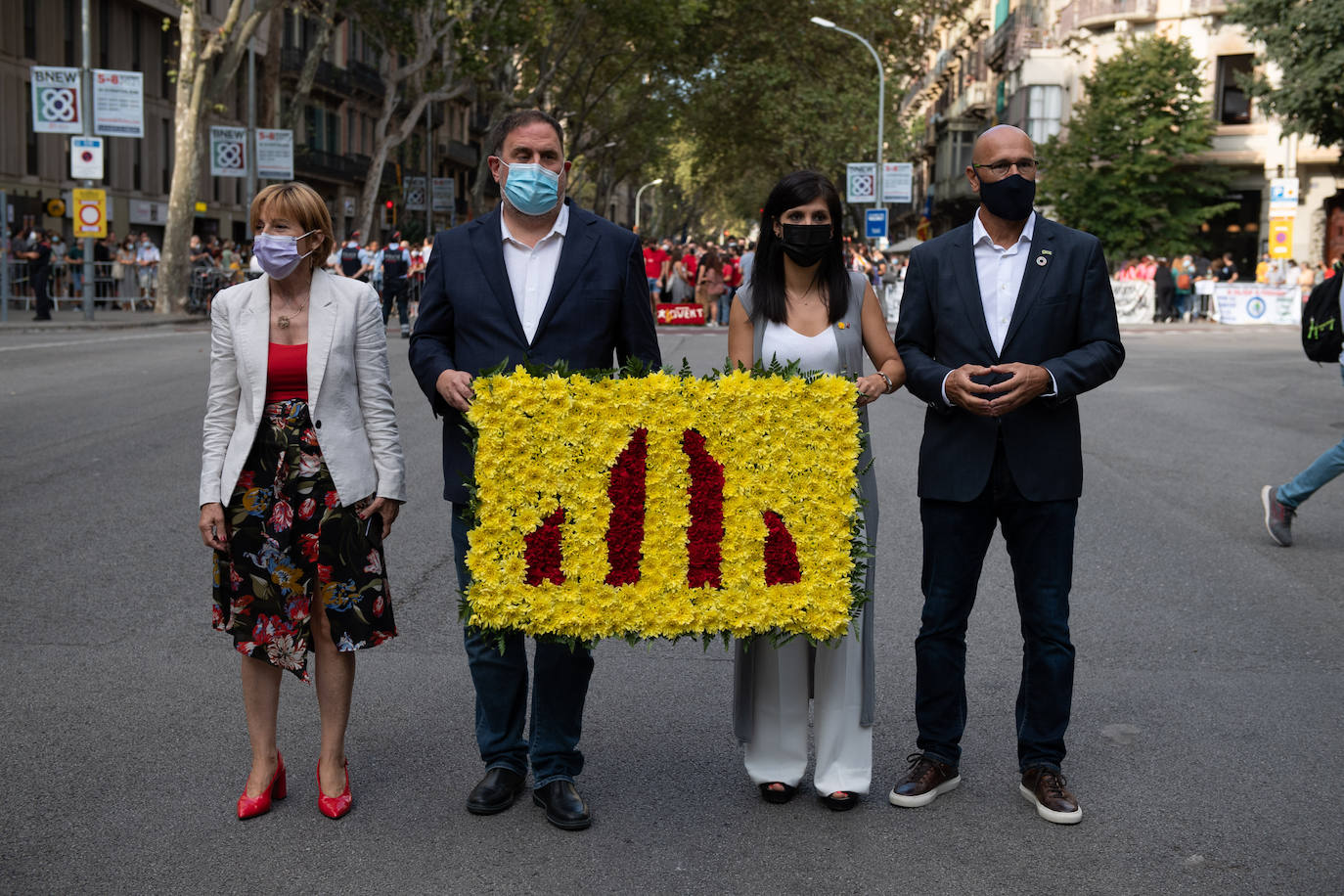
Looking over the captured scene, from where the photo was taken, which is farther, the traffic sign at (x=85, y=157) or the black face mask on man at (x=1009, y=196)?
the traffic sign at (x=85, y=157)

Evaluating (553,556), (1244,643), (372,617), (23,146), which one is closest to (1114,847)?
(553,556)

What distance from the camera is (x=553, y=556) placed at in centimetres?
410

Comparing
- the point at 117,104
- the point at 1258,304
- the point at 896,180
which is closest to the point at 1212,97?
the point at 896,180

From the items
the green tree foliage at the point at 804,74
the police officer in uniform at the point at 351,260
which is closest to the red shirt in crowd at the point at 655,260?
the police officer in uniform at the point at 351,260

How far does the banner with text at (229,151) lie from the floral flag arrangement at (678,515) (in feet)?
107

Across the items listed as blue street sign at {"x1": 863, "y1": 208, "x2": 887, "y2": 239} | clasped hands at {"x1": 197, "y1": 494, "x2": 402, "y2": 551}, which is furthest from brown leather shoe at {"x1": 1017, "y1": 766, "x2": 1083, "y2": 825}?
blue street sign at {"x1": 863, "y1": 208, "x2": 887, "y2": 239}

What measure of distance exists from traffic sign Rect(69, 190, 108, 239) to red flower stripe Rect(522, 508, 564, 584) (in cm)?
2765

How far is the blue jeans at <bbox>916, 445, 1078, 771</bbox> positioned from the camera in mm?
4414

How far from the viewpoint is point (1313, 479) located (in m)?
8.71

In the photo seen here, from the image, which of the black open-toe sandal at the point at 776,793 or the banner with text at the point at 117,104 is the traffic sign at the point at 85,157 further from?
the black open-toe sandal at the point at 776,793

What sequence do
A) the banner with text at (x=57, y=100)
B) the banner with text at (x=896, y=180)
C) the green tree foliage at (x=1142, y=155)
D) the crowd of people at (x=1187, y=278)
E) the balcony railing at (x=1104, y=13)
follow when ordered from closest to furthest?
the banner with text at (x=57, y=100) < the crowd of people at (x=1187, y=278) < the banner with text at (x=896, y=180) < the green tree foliage at (x=1142, y=155) < the balcony railing at (x=1104, y=13)

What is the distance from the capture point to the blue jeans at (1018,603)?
441cm

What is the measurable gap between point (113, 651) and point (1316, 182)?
4764cm

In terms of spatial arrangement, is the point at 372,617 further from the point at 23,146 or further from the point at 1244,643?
the point at 23,146
